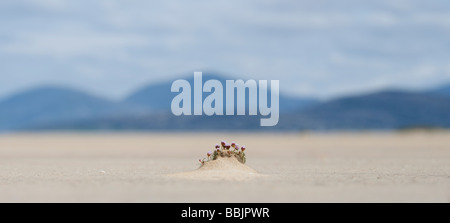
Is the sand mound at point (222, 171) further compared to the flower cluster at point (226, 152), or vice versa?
the flower cluster at point (226, 152)

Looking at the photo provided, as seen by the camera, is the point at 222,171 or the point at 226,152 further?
the point at 226,152

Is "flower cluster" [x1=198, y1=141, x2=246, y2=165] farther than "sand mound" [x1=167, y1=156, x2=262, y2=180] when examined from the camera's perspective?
Yes

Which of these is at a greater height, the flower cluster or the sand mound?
the flower cluster

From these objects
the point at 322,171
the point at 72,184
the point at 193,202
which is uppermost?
the point at 322,171

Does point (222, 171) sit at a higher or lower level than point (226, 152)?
lower

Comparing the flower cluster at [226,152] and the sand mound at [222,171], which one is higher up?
the flower cluster at [226,152]
